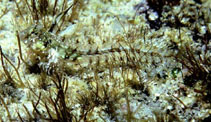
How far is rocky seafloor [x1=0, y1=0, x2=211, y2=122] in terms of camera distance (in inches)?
114

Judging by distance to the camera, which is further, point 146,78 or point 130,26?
point 130,26

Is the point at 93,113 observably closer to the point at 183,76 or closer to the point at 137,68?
the point at 137,68

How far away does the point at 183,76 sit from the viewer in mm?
3225

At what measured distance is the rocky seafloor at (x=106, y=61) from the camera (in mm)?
2908

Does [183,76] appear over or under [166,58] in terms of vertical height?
under

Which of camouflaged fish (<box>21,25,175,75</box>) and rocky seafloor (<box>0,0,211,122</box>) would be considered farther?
camouflaged fish (<box>21,25,175,75</box>)

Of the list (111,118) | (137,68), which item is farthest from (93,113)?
(137,68)

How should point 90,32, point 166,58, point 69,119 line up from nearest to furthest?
1. point 69,119
2. point 166,58
3. point 90,32

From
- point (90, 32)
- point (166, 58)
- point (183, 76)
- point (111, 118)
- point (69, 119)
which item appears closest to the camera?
point (69, 119)

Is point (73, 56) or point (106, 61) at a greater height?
point (73, 56)

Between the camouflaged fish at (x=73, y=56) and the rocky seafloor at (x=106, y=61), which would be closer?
the rocky seafloor at (x=106, y=61)

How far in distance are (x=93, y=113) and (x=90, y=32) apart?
1407 mm

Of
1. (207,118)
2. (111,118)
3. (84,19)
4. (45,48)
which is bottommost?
(207,118)

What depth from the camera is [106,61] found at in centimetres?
340
